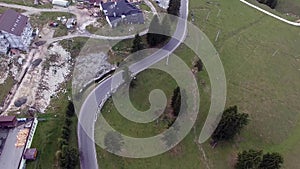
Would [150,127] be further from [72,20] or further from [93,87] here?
[72,20]

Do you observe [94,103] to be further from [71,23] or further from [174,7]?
[174,7]

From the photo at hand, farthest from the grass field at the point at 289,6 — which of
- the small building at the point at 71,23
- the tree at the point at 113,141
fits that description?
the tree at the point at 113,141

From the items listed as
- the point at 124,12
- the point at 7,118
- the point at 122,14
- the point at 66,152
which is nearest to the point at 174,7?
the point at 124,12

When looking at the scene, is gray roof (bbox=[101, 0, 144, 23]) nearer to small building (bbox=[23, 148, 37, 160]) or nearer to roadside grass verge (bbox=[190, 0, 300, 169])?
roadside grass verge (bbox=[190, 0, 300, 169])

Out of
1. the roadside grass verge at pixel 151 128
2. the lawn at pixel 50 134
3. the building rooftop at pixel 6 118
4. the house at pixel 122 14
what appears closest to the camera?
the lawn at pixel 50 134

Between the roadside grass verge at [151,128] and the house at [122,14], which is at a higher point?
the house at [122,14]

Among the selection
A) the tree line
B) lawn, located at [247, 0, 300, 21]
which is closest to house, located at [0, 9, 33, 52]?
the tree line

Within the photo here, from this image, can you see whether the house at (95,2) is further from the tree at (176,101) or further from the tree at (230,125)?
the tree at (230,125)
